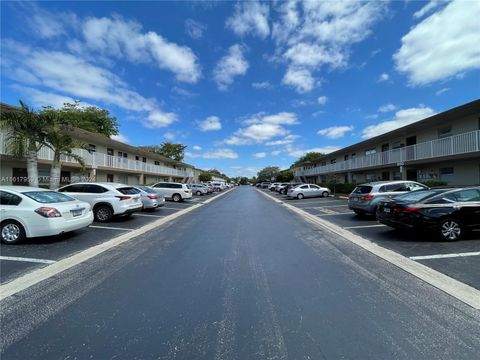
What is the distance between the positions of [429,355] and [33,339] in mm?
4084

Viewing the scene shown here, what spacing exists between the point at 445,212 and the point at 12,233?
11.5 m

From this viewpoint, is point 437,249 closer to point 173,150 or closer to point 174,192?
point 174,192

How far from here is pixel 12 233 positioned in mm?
7289

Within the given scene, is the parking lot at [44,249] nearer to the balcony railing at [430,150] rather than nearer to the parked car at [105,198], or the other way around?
the parked car at [105,198]

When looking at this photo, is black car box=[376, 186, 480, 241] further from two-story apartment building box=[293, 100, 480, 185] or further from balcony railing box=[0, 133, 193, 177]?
balcony railing box=[0, 133, 193, 177]

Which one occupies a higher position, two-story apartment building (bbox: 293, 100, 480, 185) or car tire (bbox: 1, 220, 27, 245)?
two-story apartment building (bbox: 293, 100, 480, 185)

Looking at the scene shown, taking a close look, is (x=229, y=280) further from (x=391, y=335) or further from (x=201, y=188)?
(x=201, y=188)

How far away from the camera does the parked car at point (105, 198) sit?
11.8m

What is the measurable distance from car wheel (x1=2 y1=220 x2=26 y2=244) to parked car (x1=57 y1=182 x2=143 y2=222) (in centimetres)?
446

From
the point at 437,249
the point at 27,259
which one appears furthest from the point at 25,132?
the point at 437,249

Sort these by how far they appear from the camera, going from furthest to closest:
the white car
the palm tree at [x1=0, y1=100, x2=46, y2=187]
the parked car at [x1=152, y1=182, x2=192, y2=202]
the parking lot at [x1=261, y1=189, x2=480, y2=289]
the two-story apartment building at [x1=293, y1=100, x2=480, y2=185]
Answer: the parked car at [x1=152, y1=182, x2=192, y2=202] → the two-story apartment building at [x1=293, y1=100, x2=480, y2=185] → the palm tree at [x1=0, y1=100, x2=46, y2=187] → the white car → the parking lot at [x1=261, y1=189, x2=480, y2=289]

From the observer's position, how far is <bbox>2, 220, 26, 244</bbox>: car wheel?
286 inches

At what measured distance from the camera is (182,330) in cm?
320

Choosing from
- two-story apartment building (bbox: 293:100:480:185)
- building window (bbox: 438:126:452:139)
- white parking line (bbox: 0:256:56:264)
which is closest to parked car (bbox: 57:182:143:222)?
white parking line (bbox: 0:256:56:264)
